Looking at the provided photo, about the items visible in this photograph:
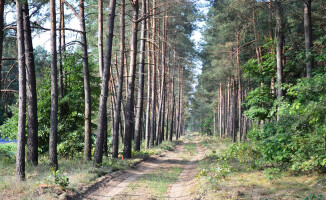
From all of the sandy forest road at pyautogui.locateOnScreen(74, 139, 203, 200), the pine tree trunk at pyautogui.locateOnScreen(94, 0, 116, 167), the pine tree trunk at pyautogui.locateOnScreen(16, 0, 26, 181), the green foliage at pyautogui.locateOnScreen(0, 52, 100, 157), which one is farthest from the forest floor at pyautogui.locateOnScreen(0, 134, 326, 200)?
the green foliage at pyautogui.locateOnScreen(0, 52, 100, 157)

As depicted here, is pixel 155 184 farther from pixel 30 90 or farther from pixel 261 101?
pixel 261 101

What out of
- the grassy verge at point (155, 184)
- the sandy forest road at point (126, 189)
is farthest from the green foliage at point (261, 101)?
the sandy forest road at point (126, 189)

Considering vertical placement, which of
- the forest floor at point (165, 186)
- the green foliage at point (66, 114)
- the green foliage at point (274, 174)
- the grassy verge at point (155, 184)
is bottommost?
the grassy verge at point (155, 184)

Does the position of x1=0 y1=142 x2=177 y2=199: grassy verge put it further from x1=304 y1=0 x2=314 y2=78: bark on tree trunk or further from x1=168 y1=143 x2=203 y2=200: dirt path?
x1=304 y1=0 x2=314 y2=78: bark on tree trunk

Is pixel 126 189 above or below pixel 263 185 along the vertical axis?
below

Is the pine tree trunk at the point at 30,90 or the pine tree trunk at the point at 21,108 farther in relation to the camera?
the pine tree trunk at the point at 30,90

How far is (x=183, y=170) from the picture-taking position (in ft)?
48.5

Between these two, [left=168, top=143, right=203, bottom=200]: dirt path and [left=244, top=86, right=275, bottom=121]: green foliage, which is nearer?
[left=168, top=143, right=203, bottom=200]: dirt path

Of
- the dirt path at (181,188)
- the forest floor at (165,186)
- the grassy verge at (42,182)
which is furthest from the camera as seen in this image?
the dirt path at (181,188)

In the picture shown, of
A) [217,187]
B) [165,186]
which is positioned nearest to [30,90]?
[165,186]

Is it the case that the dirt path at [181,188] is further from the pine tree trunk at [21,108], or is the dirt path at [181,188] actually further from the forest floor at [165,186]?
the pine tree trunk at [21,108]

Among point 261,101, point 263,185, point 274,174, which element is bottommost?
point 263,185

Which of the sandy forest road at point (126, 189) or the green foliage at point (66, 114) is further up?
the green foliage at point (66, 114)

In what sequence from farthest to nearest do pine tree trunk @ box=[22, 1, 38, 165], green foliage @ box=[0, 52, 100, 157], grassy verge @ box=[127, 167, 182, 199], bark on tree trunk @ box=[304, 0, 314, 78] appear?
green foliage @ box=[0, 52, 100, 157] < bark on tree trunk @ box=[304, 0, 314, 78] < pine tree trunk @ box=[22, 1, 38, 165] < grassy verge @ box=[127, 167, 182, 199]
